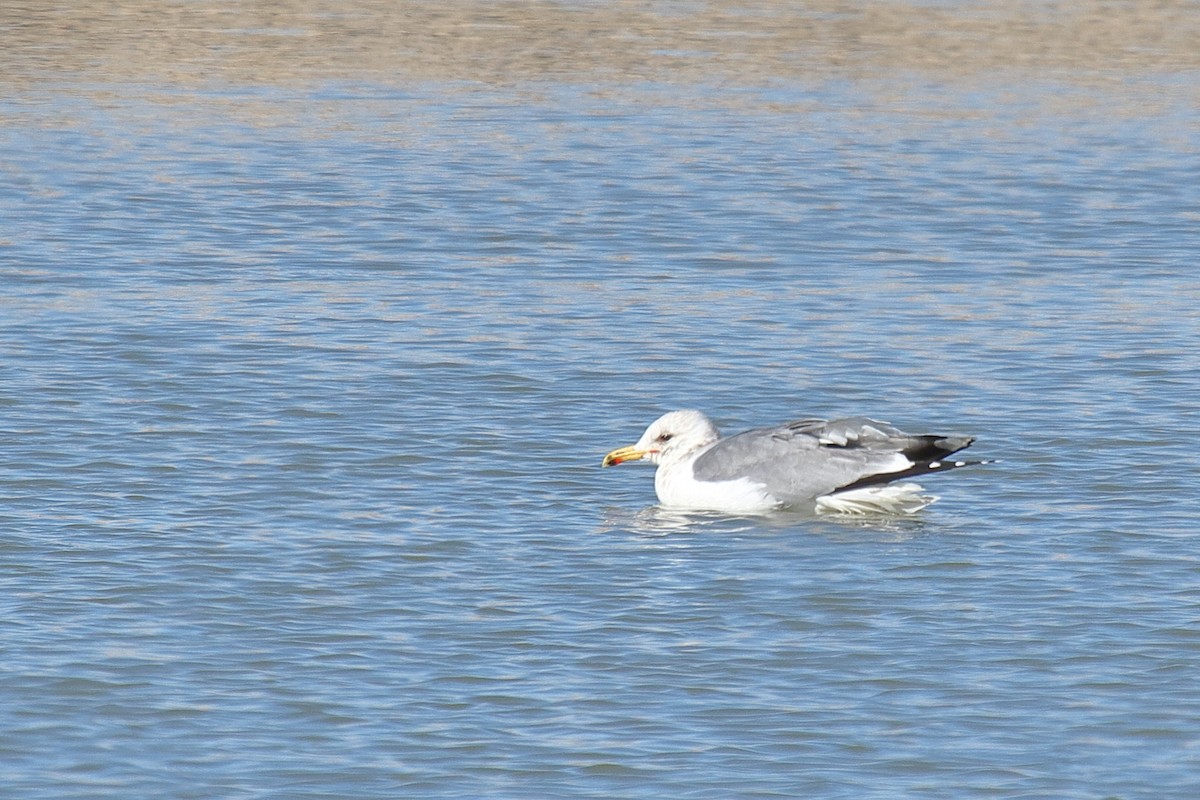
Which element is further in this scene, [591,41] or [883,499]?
[591,41]

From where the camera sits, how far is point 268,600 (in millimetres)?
12922

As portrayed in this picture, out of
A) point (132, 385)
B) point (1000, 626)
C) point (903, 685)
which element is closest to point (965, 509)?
point (1000, 626)

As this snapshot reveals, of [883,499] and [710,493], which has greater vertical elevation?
[710,493]

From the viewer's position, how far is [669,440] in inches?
616

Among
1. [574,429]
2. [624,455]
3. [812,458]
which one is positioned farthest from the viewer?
[574,429]

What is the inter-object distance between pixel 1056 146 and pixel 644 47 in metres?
9.13

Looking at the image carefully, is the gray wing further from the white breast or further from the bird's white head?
the bird's white head

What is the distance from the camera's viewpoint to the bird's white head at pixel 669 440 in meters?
15.5

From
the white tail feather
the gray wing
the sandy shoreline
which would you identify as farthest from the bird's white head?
the sandy shoreline

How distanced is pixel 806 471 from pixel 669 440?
3.07 feet

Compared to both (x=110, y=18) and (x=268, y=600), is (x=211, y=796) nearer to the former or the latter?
(x=268, y=600)

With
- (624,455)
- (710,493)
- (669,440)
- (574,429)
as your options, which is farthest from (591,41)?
(710,493)

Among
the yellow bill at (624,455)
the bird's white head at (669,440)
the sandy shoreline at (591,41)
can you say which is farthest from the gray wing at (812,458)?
the sandy shoreline at (591,41)

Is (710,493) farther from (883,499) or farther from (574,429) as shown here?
(574,429)
